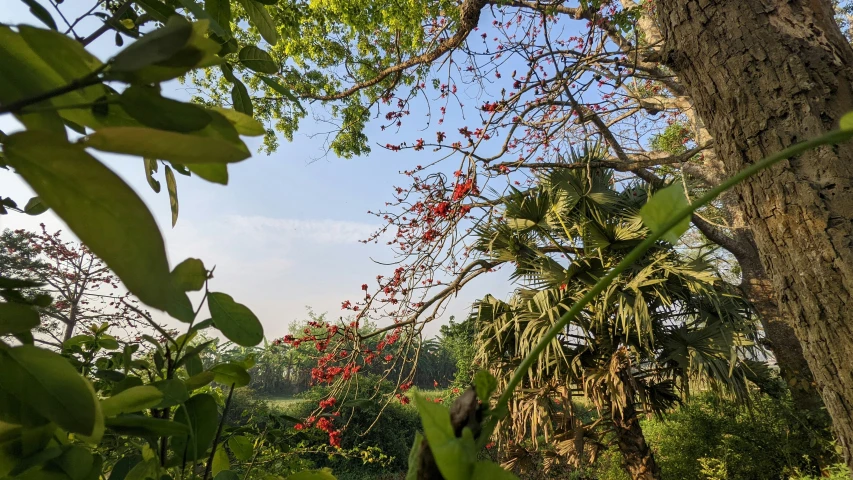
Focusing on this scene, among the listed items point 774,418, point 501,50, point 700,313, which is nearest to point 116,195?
point 501,50

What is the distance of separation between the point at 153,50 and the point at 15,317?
6.3 inches

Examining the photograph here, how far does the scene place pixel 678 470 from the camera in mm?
5160

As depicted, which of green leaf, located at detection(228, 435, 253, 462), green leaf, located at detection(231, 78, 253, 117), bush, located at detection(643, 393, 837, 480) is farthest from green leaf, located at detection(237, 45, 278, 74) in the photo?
bush, located at detection(643, 393, 837, 480)

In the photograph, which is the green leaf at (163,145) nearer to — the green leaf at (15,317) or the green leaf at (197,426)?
the green leaf at (15,317)

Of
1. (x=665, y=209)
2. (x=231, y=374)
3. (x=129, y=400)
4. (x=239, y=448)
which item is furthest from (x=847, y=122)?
(x=239, y=448)

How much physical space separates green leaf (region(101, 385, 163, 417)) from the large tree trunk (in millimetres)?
1408

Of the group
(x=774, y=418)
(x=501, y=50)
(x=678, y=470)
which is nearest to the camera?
(x=501, y=50)

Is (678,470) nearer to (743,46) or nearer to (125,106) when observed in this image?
(743,46)

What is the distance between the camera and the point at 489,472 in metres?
0.16

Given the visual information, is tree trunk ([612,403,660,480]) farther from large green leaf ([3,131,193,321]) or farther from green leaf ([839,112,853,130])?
large green leaf ([3,131,193,321])

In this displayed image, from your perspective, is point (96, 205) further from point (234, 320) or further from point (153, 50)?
point (234, 320)

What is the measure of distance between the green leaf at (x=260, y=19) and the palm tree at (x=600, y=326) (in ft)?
10.2

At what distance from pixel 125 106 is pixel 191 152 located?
5 cm

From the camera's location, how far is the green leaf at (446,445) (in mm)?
148
